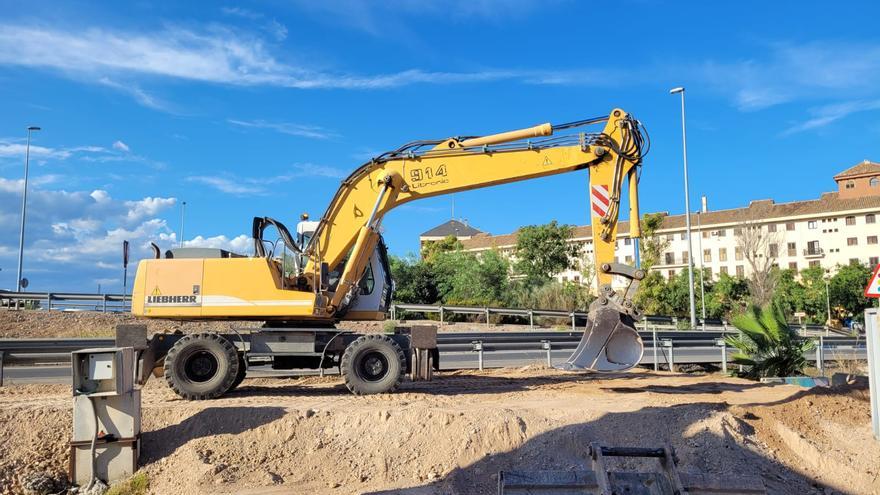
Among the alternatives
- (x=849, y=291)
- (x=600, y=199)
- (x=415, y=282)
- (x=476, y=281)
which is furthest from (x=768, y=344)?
(x=849, y=291)

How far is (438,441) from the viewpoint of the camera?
9.72 meters

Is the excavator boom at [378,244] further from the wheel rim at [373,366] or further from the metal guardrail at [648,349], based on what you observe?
the metal guardrail at [648,349]

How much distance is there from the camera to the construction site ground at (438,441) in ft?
30.0

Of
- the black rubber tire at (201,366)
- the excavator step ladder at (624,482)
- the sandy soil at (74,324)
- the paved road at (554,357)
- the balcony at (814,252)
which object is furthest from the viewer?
the balcony at (814,252)

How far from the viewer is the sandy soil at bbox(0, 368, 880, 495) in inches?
360

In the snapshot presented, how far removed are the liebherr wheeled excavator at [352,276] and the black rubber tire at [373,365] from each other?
0.02 metres

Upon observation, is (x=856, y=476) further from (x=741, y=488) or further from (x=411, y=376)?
(x=411, y=376)

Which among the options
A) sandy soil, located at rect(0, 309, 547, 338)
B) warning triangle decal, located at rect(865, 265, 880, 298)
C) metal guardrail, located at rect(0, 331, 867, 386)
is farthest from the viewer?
sandy soil, located at rect(0, 309, 547, 338)

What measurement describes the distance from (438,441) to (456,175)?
5866 millimetres

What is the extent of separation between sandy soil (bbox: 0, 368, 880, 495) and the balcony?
62.3 m

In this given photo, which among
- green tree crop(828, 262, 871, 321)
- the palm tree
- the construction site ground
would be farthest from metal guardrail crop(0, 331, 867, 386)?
green tree crop(828, 262, 871, 321)

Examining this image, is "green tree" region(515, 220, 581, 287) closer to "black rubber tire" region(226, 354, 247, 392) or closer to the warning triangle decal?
"black rubber tire" region(226, 354, 247, 392)

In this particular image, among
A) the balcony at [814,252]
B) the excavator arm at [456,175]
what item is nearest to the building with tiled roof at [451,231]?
the balcony at [814,252]

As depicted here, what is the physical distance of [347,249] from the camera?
14.2 m
